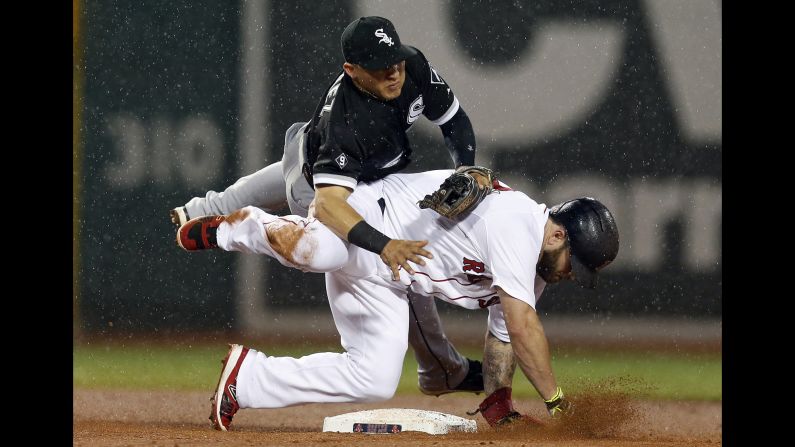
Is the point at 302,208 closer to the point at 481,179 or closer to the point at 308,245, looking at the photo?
the point at 308,245

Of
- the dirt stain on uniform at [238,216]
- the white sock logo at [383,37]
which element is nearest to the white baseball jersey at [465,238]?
the dirt stain on uniform at [238,216]

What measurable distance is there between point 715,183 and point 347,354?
354cm

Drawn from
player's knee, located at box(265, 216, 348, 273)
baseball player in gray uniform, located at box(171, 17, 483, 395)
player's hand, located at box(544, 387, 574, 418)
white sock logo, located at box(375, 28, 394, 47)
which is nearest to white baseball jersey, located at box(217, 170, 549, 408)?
player's knee, located at box(265, 216, 348, 273)

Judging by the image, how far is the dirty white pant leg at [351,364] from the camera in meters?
3.93

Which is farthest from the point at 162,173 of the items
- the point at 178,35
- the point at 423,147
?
the point at 423,147

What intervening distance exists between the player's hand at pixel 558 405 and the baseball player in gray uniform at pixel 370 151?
718 millimetres

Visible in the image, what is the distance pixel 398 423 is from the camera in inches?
160

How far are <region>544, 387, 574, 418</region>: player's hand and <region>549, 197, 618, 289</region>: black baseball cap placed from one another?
0.45 m

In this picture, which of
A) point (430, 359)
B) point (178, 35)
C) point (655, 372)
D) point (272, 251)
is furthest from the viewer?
point (178, 35)

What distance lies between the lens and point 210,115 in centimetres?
655

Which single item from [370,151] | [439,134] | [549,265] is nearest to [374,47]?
[370,151]

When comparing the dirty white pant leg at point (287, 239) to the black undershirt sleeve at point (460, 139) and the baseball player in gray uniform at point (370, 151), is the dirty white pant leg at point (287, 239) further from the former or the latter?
the black undershirt sleeve at point (460, 139)

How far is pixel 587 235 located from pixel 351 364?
1048 mm

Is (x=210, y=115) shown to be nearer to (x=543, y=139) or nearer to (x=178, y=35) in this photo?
(x=178, y=35)
